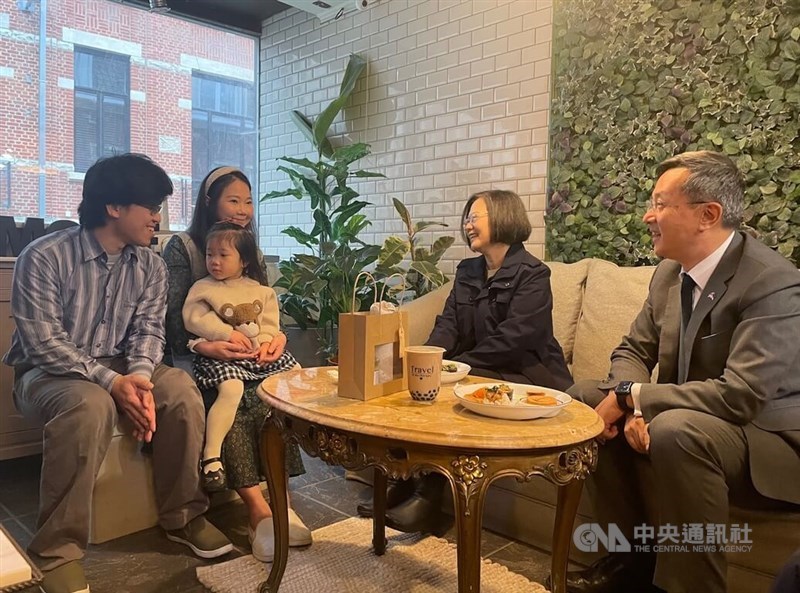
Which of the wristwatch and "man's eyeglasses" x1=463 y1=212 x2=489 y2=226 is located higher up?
"man's eyeglasses" x1=463 y1=212 x2=489 y2=226

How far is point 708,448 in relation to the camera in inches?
60.0

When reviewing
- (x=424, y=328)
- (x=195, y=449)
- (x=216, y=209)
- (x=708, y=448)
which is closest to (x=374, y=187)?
(x=424, y=328)

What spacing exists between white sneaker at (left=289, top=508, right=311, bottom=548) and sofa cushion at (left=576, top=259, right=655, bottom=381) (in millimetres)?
1237

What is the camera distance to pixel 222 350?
2.20 metres

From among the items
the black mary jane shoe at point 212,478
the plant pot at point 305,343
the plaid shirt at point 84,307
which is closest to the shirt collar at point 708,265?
the black mary jane shoe at point 212,478

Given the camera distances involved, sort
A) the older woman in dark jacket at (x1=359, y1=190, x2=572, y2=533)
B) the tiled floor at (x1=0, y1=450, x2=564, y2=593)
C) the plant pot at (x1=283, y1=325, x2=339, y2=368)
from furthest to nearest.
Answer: the plant pot at (x1=283, y1=325, x2=339, y2=368) < the older woman in dark jacket at (x1=359, y1=190, x2=572, y2=533) < the tiled floor at (x1=0, y1=450, x2=564, y2=593)

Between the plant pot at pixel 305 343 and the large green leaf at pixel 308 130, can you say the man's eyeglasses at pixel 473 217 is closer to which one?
the plant pot at pixel 305 343

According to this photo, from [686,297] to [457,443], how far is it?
0.98 m

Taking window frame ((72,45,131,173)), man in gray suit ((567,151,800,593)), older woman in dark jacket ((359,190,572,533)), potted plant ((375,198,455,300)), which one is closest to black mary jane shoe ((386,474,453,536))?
older woman in dark jacket ((359,190,572,533))

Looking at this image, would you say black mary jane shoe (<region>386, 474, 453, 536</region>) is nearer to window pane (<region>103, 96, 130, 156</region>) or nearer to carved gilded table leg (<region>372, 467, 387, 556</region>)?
carved gilded table leg (<region>372, 467, 387, 556</region>)

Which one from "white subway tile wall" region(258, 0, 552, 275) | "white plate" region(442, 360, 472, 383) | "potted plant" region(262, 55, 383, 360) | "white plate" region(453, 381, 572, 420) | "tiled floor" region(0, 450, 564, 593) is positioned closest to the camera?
"white plate" region(453, 381, 572, 420)

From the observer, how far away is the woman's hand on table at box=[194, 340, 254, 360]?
220cm

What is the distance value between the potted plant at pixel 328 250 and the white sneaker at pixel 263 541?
155cm

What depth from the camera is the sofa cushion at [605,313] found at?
244cm
